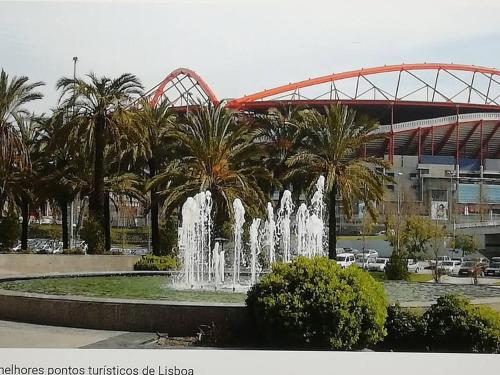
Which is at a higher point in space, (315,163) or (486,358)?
(315,163)

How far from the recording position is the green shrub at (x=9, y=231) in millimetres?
13219

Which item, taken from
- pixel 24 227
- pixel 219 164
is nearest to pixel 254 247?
pixel 219 164

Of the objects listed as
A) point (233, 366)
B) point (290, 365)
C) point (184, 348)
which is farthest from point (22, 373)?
point (290, 365)

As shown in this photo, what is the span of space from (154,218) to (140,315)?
4.32 m

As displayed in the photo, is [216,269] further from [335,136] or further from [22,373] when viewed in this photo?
[22,373]

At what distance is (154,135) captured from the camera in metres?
9.55

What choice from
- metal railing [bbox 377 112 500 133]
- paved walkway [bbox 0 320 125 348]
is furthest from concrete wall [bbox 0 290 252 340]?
metal railing [bbox 377 112 500 133]

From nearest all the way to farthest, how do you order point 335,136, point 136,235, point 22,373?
point 22,373
point 335,136
point 136,235

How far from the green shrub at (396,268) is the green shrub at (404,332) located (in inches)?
129

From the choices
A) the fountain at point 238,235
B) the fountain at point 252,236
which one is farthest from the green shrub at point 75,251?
the fountain at point 238,235

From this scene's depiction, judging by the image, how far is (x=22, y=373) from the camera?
545cm

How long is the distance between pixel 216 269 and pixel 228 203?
1212mm

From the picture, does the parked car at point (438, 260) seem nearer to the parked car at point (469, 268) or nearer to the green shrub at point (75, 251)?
the parked car at point (469, 268)

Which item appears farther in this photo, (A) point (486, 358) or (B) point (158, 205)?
(B) point (158, 205)
